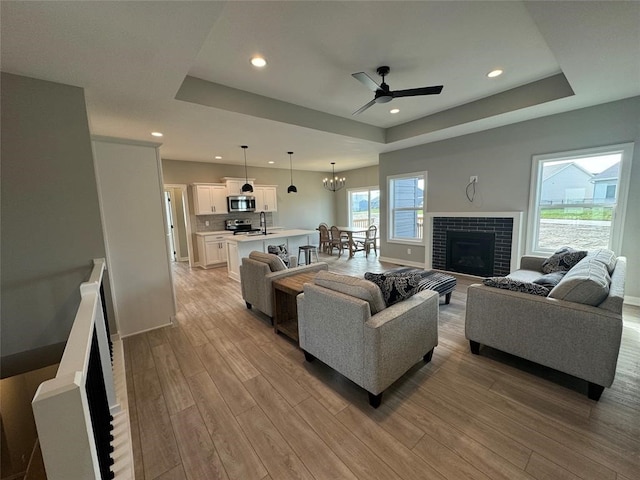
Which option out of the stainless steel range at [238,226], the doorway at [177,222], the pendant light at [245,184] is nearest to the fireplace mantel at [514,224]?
the pendant light at [245,184]

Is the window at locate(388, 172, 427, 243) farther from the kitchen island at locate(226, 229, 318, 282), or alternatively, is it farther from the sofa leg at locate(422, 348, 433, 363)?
the sofa leg at locate(422, 348, 433, 363)

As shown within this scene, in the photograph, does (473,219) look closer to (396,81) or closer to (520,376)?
(396,81)

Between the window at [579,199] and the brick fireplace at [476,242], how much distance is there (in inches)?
10.1

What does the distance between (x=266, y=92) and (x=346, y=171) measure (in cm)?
613

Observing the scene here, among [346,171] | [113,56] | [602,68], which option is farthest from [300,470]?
[346,171]

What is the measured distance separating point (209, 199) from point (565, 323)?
22.9 feet

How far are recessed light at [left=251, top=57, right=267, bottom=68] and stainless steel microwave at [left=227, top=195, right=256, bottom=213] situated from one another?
Answer: 4.62 meters

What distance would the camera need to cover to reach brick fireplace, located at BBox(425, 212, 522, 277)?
4.48 metres

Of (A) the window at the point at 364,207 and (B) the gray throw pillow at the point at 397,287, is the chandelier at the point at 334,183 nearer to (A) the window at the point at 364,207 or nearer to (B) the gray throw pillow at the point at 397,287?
(A) the window at the point at 364,207

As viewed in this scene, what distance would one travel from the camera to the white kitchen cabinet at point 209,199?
658 centimetres

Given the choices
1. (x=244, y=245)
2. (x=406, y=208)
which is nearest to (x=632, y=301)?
(x=406, y=208)

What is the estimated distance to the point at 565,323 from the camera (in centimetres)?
196

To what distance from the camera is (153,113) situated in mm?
3348

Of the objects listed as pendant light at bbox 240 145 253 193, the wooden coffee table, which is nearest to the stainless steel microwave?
pendant light at bbox 240 145 253 193
